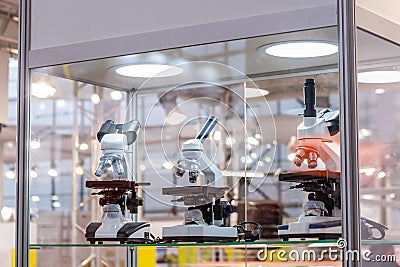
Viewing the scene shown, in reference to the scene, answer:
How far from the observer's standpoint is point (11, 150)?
24.9ft

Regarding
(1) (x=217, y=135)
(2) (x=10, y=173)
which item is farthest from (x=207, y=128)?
(2) (x=10, y=173)

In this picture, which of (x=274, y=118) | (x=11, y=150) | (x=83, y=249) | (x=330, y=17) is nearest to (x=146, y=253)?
(x=83, y=249)

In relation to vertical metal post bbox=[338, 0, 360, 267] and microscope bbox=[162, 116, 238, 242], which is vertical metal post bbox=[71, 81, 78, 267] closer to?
microscope bbox=[162, 116, 238, 242]

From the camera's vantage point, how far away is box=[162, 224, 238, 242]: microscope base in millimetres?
1389

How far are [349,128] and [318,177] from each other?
0.45 ft

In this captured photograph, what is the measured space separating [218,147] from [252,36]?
0.28 meters

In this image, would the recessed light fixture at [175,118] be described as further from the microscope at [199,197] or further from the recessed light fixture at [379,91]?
the recessed light fixture at [379,91]

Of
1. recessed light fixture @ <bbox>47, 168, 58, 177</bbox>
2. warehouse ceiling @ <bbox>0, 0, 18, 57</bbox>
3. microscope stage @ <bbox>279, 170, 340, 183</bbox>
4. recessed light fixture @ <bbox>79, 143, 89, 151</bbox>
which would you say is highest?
warehouse ceiling @ <bbox>0, 0, 18, 57</bbox>

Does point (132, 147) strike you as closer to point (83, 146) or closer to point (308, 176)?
point (83, 146)

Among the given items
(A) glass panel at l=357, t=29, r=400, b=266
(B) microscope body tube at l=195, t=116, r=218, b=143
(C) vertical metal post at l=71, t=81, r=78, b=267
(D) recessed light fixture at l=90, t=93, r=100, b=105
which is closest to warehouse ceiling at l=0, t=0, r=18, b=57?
(C) vertical metal post at l=71, t=81, r=78, b=267

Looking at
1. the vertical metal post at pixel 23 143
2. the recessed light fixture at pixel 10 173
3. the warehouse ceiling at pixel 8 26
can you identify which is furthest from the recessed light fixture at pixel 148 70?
the recessed light fixture at pixel 10 173

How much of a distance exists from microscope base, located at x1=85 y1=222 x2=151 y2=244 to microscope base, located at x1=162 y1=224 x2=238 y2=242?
5 centimetres

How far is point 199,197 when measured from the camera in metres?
1.50

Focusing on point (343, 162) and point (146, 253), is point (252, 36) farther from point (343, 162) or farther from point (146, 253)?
point (146, 253)
